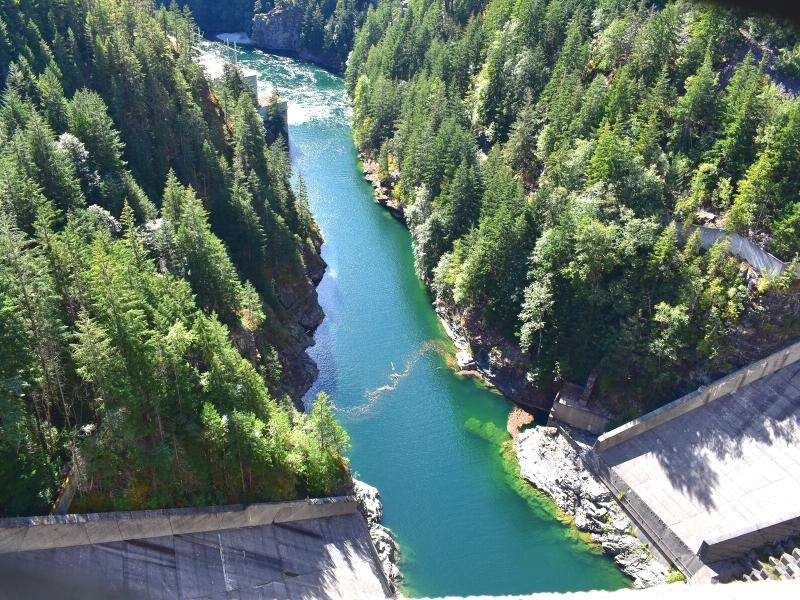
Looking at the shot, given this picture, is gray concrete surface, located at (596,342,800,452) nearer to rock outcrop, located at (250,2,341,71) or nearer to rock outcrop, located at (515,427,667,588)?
rock outcrop, located at (515,427,667,588)

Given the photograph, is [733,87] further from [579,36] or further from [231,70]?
[231,70]

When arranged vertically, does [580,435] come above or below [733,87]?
below

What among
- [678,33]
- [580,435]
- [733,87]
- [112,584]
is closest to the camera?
[112,584]

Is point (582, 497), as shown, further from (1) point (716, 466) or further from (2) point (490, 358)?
(2) point (490, 358)

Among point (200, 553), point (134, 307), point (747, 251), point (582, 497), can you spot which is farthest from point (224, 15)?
point (200, 553)

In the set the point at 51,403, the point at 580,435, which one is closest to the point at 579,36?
the point at 580,435

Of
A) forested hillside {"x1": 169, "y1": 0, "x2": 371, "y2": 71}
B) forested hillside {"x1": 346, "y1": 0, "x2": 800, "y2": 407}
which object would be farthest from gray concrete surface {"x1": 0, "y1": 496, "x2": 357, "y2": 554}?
forested hillside {"x1": 169, "y1": 0, "x2": 371, "y2": 71}

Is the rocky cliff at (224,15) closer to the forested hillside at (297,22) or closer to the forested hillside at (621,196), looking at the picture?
the forested hillside at (297,22)
